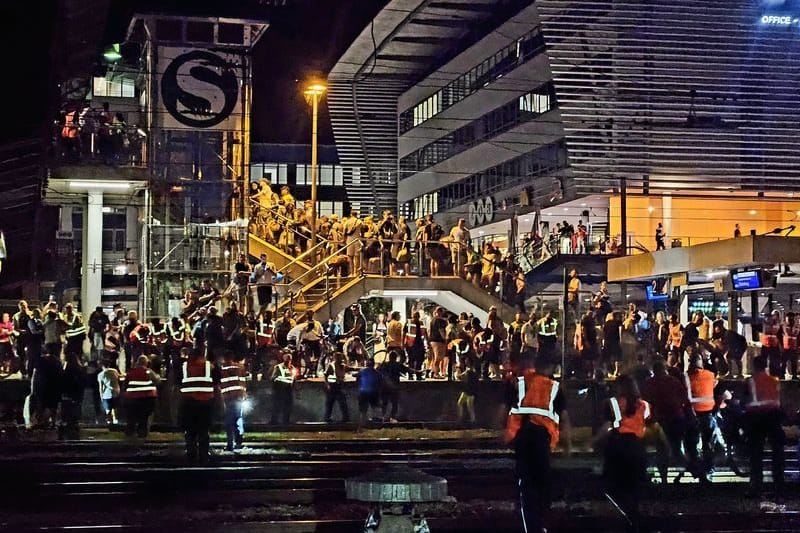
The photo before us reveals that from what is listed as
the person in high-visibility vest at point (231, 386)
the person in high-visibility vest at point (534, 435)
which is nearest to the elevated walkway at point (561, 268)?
the person in high-visibility vest at point (231, 386)

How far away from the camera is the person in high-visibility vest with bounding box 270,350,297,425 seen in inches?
865

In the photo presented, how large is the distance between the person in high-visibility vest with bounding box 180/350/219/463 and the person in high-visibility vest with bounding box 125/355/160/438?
303cm

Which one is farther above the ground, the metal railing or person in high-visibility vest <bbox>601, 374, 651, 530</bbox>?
the metal railing

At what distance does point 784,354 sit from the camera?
24938 mm

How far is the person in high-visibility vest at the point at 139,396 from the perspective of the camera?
1884cm

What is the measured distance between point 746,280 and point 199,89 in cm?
1534

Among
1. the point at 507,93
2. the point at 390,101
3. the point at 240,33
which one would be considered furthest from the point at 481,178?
the point at 240,33

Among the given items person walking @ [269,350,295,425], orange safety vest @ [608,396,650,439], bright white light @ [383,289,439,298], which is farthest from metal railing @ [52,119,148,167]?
orange safety vest @ [608,396,650,439]

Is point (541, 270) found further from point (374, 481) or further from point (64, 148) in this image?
point (374, 481)

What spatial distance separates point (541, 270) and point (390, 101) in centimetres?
2866

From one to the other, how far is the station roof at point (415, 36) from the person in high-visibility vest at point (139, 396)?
3312 cm

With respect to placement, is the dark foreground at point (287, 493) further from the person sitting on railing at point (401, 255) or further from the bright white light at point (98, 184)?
the bright white light at point (98, 184)

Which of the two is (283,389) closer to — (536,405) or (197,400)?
(197,400)

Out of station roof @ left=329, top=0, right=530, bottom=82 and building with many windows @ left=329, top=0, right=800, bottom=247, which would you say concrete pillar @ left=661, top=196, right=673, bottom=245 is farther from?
station roof @ left=329, top=0, right=530, bottom=82
